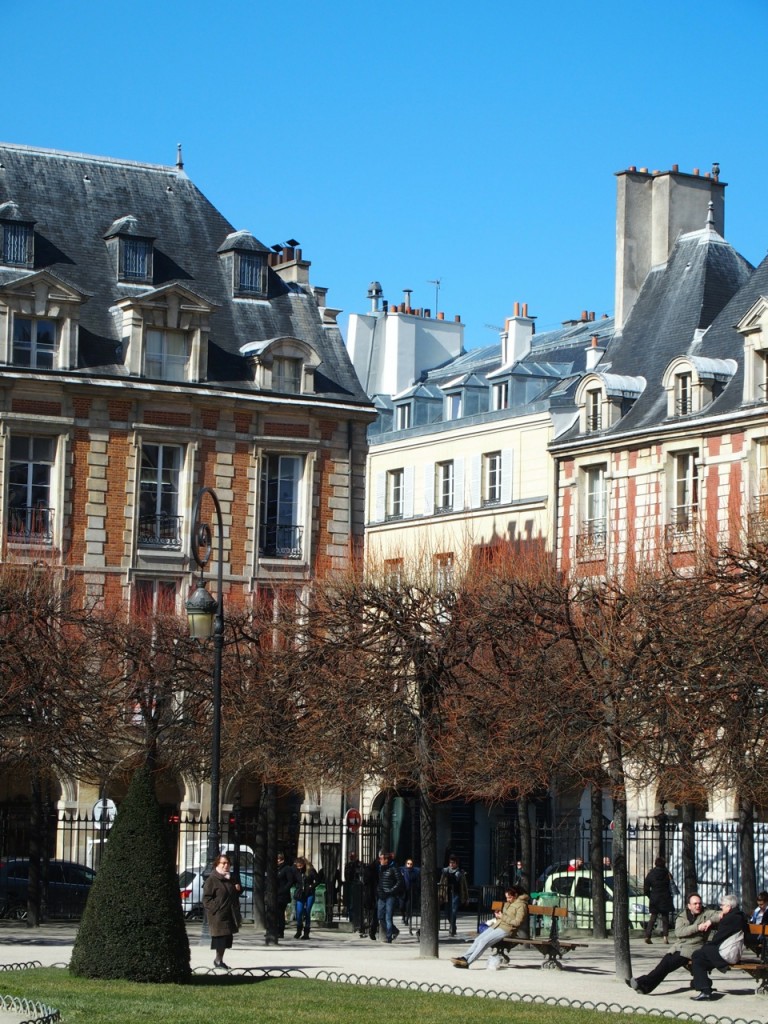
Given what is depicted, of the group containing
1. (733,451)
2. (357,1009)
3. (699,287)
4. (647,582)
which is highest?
(699,287)

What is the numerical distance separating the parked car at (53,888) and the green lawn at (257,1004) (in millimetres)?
11368

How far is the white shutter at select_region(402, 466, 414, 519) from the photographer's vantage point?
4966cm

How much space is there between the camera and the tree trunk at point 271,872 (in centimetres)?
2562

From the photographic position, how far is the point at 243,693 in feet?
97.4

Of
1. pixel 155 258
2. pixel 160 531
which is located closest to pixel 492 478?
pixel 155 258

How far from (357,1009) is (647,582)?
12.0m

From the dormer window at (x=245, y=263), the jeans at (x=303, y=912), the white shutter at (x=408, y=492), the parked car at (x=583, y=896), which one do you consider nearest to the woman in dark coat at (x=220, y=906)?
the jeans at (x=303, y=912)

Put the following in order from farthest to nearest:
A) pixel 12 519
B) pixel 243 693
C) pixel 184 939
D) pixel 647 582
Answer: pixel 12 519 → pixel 243 693 → pixel 647 582 → pixel 184 939

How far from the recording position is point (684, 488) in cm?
3881

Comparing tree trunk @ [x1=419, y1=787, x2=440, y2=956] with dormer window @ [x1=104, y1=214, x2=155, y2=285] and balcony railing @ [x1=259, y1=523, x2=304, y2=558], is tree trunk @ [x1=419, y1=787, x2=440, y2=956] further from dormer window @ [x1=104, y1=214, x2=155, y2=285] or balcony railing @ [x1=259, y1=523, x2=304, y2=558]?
dormer window @ [x1=104, y1=214, x2=155, y2=285]

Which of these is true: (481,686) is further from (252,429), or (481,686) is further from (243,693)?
(252,429)

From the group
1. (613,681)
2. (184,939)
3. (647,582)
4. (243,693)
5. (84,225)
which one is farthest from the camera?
(84,225)

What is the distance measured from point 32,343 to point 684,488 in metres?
12.8

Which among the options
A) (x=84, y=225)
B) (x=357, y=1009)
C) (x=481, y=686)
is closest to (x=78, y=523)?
(x=84, y=225)
